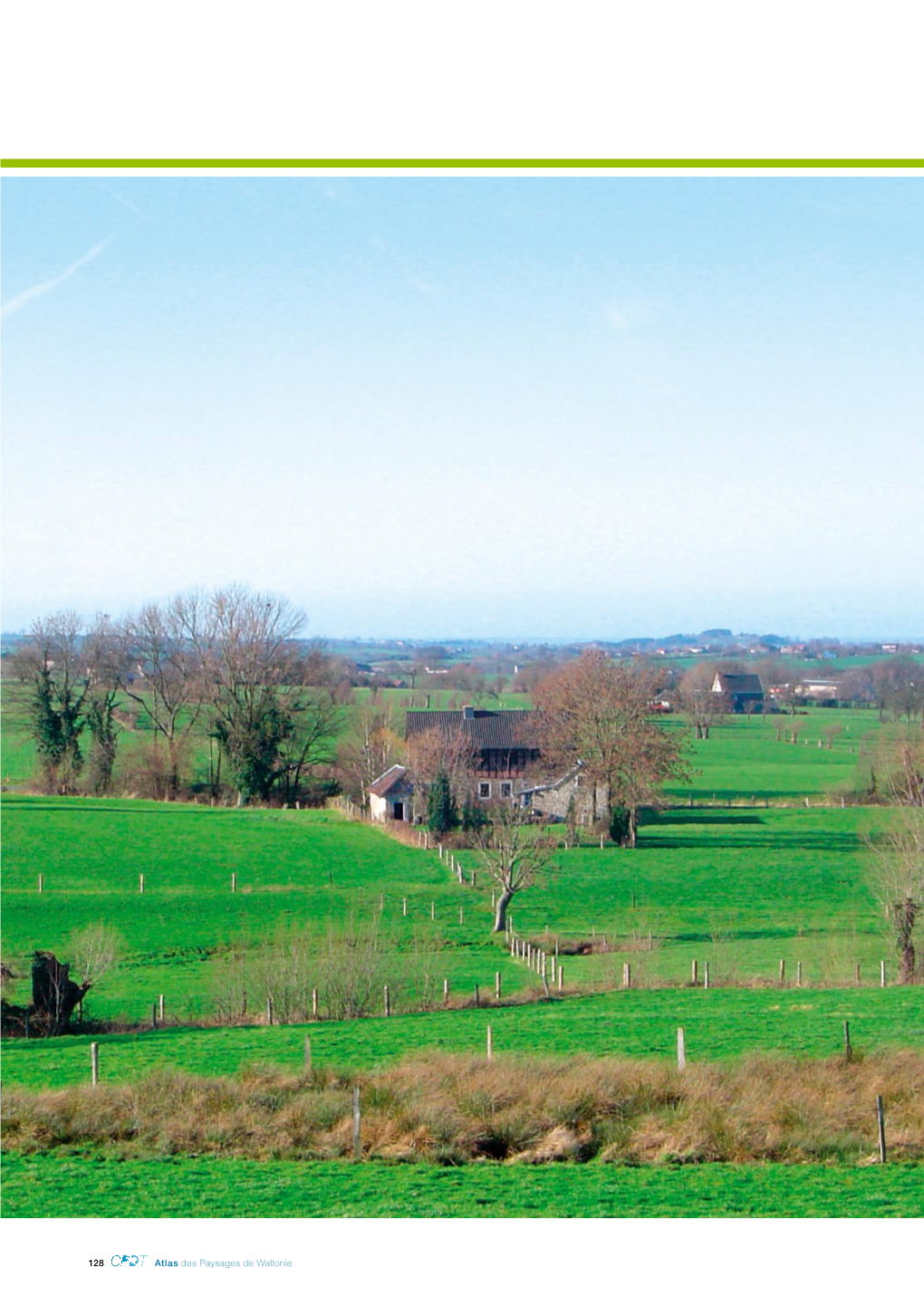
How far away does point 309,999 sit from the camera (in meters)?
12.1

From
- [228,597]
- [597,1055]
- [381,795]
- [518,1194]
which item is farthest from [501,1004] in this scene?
[381,795]

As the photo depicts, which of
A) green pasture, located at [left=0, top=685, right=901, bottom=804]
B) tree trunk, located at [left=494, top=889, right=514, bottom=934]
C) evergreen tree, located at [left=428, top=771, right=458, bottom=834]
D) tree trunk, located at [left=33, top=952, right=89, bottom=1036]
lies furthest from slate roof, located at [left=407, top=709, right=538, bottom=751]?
tree trunk, located at [left=33, top=952, right=89, bottom=1036]

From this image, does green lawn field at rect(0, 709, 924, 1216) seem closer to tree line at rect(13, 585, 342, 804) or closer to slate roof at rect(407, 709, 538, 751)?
tree line at rect(13, 585, 342, 804)

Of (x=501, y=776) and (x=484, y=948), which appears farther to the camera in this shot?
(x=501, y=776)

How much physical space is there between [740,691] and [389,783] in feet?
27.4

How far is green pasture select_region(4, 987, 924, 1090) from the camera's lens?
9.84 m

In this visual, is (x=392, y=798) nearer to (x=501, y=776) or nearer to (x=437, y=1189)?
(x=501, y=776)

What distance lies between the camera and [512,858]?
1778 centimetres

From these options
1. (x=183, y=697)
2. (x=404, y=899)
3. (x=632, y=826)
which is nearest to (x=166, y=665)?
(x=183, y=697)

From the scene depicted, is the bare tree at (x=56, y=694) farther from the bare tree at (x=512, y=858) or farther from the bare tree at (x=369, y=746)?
the bare tree at (x=512, y=858)

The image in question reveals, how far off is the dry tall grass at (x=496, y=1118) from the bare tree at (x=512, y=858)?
32.4ft

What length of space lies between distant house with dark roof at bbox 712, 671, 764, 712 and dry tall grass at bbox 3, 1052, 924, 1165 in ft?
54.7

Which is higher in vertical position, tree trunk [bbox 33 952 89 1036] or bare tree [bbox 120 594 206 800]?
bare tree [bbox 120 594 206 800]
